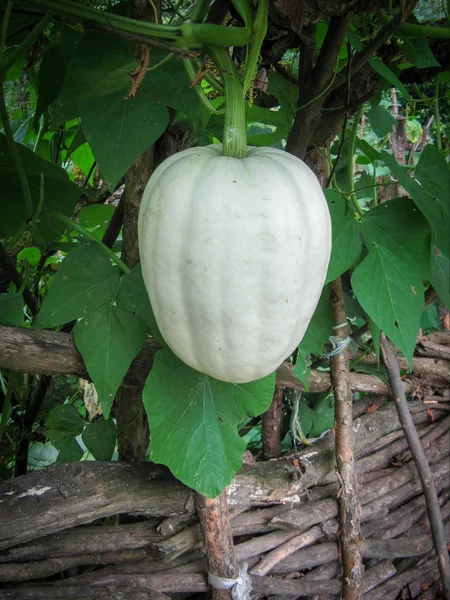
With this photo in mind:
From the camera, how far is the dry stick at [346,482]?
3.25 ft

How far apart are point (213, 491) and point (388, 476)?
626mm

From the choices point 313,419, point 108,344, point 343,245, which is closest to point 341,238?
point 343,245

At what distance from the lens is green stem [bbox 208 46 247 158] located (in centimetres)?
Result: 44

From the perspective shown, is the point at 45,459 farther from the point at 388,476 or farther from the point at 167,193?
the point at 167,193

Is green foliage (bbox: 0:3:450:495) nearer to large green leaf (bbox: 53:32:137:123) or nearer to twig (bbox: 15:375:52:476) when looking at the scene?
large green leaf (bbox: 53:32:137:123)

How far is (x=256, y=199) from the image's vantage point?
0.41 metres

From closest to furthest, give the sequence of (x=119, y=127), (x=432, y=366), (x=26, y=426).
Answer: (x=119, y=127), (x=26, y=426), (x=432, y=366)

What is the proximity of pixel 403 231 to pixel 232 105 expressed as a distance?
0.37 m

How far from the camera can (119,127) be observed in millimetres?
616

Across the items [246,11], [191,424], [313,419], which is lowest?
[313,419]

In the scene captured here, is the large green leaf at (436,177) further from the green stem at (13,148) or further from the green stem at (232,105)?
the green stem at (13,148)

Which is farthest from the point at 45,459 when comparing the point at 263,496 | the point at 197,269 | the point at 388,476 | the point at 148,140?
the point at 197,269

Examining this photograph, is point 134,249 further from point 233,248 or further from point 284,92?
point 233,248

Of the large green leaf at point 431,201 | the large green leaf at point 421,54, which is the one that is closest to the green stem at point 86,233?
the large green leaf at point 431,201
